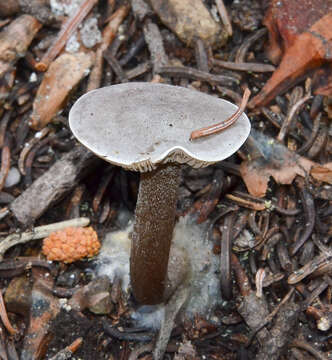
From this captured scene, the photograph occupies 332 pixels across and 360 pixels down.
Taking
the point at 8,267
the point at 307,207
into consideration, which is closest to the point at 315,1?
the point at 307,207

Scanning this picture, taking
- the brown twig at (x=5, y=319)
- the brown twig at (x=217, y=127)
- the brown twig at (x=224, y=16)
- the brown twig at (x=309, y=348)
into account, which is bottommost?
the brown twig at (x=309, y=348)

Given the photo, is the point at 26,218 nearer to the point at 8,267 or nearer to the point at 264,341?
the point at 8,267

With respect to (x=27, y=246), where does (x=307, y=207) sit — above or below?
below

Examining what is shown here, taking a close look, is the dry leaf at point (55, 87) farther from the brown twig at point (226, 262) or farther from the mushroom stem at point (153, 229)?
the brown twig at point (226, 262)

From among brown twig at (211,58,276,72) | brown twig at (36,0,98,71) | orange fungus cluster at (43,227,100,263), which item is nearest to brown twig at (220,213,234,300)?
orange fungus cluster at (43,227,100,263)

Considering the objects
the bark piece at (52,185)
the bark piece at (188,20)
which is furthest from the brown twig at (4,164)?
the bark piece at (188,20)

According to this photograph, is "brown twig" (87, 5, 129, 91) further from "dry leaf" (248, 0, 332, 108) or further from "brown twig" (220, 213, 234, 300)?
"brown twig" (220, 213, 234, 300)
